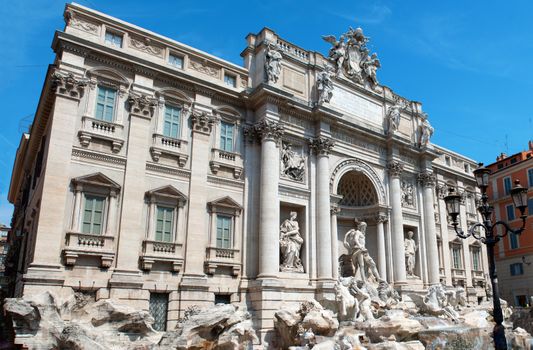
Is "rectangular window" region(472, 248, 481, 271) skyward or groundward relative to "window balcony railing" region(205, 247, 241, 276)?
skyward

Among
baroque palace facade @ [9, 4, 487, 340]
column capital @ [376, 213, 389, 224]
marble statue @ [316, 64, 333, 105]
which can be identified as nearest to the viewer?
baroque palace facade @ [9, 4, 487, 340]

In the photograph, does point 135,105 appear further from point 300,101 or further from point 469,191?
point 469,191

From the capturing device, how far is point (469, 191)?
35.6 m

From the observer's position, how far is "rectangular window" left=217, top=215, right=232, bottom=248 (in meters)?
20.1

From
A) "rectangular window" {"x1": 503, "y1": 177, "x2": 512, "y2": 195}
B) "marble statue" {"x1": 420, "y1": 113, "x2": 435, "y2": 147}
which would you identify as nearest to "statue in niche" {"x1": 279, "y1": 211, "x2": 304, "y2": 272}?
"marble statue" {"x1": 420, "y1": 113, "x2": 435, "y2": 147}

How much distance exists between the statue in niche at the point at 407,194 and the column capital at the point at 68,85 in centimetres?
1912

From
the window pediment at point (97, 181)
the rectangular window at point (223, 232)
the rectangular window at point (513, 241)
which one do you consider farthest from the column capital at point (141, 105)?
the rectangular window at point (513, 241)

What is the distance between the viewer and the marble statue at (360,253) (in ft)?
78.8

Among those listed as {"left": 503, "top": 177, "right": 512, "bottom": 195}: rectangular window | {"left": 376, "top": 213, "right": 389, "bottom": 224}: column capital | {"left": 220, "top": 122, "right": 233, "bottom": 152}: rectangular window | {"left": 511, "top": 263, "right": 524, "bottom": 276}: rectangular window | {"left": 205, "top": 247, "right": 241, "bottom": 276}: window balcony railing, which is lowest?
{"left": 205, "top": 247, "right": 241, "bottom": 276}: window balcony railing

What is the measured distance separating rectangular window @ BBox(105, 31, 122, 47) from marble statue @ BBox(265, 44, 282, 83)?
677 cm

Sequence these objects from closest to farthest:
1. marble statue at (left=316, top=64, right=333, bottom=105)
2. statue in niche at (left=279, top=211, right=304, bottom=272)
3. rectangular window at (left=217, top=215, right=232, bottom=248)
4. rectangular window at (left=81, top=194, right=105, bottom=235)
→ rectangular window at (left=81, top=194, right=105, bottom=235) < rectangular window at (left=217, top=215, right=232, bottom=248) < statue in niche at (left=279, top=211, right=304, bottom=272) < marble statue at (left=316, top=64, right=333, bottom=105)

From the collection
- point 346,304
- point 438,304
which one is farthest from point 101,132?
A: point 438,304

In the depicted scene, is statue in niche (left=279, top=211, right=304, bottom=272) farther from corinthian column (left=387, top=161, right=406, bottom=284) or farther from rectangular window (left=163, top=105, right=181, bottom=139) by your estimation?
corinthian column (left=387, top=161, right=406, bottom=284)

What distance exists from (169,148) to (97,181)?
3.42 m
